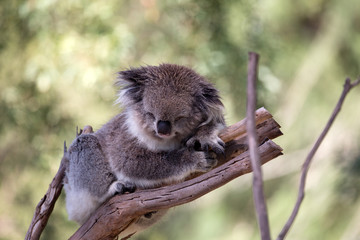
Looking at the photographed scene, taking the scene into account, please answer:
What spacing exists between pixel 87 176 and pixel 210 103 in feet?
2.58

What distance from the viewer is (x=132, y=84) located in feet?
8.62

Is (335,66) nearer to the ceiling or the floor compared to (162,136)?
nearer to the ceiling

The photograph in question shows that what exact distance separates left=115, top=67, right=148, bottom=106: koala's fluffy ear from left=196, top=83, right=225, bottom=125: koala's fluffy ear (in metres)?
0.31

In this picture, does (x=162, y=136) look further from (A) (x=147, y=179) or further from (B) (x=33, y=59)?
(B) (x=33, y=59)

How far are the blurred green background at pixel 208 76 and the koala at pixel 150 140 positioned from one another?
158cm

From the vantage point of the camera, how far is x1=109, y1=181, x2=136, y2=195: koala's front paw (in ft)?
8.46

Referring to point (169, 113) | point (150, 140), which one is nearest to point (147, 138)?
point (150, 140)

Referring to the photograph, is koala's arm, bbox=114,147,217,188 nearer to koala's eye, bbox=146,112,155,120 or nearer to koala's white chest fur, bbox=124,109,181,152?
koala's white chest fur, bbox=124,109,181,152

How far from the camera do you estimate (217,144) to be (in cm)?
→ 238

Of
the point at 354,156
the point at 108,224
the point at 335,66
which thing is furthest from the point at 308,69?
the point at 108,224

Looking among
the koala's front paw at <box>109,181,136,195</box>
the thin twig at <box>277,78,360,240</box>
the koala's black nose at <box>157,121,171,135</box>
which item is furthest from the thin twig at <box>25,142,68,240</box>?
the thin twig at <box>277,78,360,240</box>

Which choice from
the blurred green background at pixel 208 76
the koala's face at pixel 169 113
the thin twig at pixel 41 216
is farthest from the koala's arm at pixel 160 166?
the blurred green background at pixel 208 76

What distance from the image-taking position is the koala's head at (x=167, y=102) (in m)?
2.38

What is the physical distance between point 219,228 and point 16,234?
211 cm
